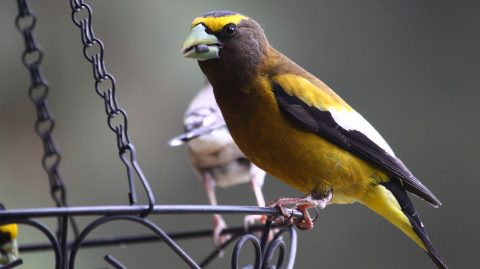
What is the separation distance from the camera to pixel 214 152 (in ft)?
12.5

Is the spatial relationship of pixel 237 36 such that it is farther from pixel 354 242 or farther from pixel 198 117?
pixel 354 242

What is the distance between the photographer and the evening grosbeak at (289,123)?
8.40ft

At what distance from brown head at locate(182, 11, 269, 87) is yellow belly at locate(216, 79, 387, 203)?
0.06 metres

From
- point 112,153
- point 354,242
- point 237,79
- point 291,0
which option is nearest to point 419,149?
point 354,242

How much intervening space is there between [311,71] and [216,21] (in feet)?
12.5

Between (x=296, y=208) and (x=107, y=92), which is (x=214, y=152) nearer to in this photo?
(x=296, y=208)

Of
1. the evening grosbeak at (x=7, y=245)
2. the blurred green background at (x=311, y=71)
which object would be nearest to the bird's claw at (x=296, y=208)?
the evening grosbeak at (x=7, y=245)

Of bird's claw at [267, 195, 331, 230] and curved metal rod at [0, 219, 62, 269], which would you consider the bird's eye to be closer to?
bird's claw at [267, 195, 331, 230]

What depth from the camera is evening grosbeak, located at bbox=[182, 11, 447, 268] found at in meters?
2.56

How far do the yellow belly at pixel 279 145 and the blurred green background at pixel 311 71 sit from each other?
9.14 ft

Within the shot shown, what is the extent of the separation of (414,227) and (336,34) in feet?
13.2

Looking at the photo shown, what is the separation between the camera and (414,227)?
2.84 metres

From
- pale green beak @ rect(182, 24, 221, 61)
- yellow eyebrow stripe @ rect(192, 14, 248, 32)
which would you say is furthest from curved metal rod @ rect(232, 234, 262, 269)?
yellow eyebrow stripe @ rect(192, 14, 248, 32)

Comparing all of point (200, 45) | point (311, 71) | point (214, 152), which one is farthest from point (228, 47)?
point (311, 71)
